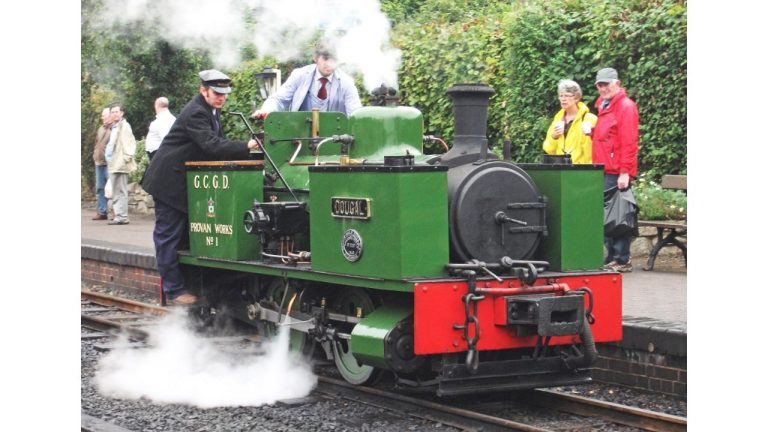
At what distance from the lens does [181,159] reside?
27.7 ft

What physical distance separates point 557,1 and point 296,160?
5624mm

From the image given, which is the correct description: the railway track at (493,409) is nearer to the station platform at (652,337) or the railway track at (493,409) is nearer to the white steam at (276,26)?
the station platform at (652,337)

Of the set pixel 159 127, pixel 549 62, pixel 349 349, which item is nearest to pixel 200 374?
pixel 349 349

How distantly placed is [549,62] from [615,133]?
2.99 meters

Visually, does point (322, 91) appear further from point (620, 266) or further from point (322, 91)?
point (620, 266)

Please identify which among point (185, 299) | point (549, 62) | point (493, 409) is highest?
point (549, 62)

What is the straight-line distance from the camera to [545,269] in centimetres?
672

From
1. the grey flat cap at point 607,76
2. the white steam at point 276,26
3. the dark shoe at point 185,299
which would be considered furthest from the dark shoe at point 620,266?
the dark shoe at point 185,299

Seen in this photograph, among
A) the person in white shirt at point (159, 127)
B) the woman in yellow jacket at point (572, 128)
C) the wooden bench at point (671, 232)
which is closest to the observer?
the woman in yellow jacket at point (572, 128)

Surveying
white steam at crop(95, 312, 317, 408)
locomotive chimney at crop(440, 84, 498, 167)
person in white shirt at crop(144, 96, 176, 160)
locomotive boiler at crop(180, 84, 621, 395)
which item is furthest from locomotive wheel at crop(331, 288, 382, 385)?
person in white shirt at crop(144, 96, 176, 160)

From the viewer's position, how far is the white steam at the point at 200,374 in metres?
7.41

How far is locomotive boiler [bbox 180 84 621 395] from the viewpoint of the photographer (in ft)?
20.4

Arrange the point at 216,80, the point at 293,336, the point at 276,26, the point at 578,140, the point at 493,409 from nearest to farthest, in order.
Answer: the point at 493,409 → the point at 293,336 → the point at 216,80 → the point at 578,140 → the point at 276,26

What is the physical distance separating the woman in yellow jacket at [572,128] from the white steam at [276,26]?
1549 millimetres
